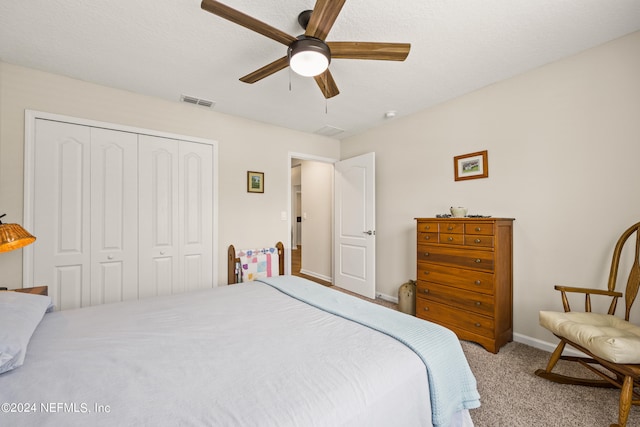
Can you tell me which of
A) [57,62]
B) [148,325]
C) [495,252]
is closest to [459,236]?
[495,252]

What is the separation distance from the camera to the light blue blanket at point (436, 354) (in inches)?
45.2

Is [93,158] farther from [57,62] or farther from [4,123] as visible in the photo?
[57,62]

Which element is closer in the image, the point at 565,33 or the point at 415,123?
the point at 565,33

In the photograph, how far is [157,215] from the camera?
3.01m

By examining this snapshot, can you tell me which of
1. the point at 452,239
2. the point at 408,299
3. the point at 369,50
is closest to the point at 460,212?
the point at 452,239

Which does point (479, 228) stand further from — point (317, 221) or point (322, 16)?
point (317, 221)

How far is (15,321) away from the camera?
1168mm

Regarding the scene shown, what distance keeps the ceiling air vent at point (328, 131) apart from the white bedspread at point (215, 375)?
311 cm

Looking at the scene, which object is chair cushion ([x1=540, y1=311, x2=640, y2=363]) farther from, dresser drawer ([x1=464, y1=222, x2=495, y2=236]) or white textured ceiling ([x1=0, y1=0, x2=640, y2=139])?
white textured ceiling ([x1=0, y1=0, x2=640, y2=139])

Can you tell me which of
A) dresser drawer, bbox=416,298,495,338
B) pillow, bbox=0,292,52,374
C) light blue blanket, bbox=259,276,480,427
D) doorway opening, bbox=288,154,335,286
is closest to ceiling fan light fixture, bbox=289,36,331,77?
light blue blanket, bbox=259,276,480,427

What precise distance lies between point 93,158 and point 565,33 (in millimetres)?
4198

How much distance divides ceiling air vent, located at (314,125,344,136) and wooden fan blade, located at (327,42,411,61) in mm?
2252

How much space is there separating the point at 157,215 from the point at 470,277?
3.31 meters

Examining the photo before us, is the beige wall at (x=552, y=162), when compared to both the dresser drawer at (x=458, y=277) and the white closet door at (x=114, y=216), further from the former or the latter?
the white closet door at (x=114, y=216)
